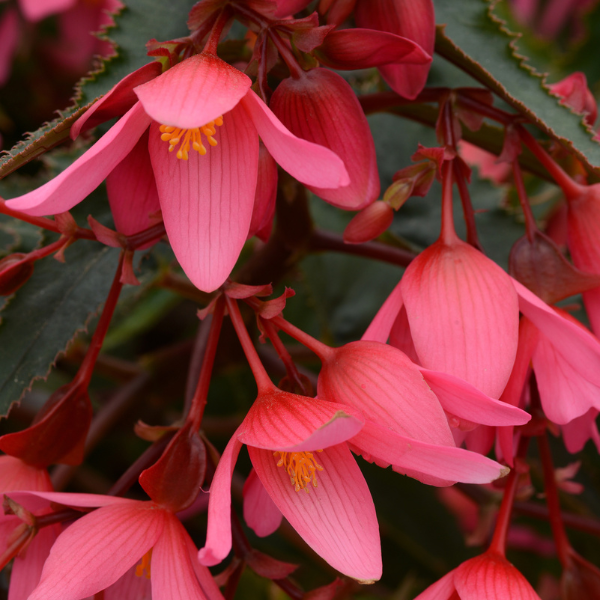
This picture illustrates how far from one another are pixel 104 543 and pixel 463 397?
198mm

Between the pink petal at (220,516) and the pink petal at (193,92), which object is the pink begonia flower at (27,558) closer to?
the pink petal at (220,516)

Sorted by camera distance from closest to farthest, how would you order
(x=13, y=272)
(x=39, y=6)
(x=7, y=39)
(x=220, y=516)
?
(x=220, y=516) → (x=13, y=272) → (x=39, y=6) → (x=7, y=39)

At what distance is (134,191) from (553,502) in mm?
354

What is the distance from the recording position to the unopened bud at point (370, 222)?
0.38m

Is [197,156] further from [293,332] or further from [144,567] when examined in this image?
[144,567]

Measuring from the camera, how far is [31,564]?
38 centimetres

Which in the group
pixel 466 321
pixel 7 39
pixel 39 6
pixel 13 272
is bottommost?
pixel 7 39

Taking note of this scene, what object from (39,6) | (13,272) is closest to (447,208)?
(13,272)

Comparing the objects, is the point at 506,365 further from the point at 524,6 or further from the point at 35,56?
the point at 524,6

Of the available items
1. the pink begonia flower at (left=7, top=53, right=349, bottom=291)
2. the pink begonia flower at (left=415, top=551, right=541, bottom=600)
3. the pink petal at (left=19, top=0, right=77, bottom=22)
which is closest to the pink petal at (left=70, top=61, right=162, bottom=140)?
the pink begonia flower at (left=7, top=53, right=349, bottom=291)

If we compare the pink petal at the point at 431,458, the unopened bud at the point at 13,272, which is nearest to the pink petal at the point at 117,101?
the unopened bud at the point at 13,272

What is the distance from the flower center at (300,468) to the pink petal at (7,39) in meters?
0.83

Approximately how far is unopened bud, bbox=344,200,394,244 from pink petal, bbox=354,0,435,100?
92mm

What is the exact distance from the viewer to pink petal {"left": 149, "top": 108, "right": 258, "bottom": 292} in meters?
0.34
